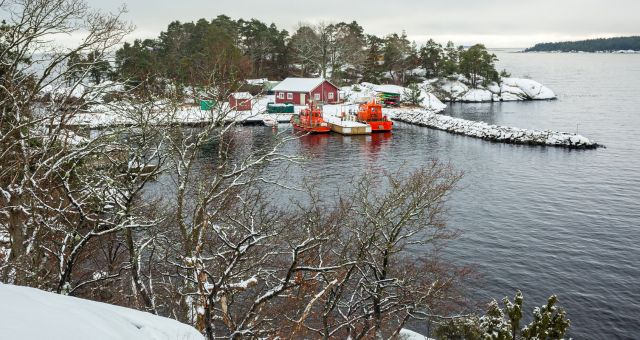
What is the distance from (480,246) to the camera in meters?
26.3

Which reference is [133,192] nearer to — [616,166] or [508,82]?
[616,166]

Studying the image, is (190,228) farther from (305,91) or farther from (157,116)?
(305,91)

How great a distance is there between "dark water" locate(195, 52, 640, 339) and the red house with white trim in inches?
724

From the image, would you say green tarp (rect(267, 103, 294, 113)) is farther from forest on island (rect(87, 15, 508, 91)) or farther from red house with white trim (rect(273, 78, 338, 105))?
forest on island (rect(87, 15, 508, 91))

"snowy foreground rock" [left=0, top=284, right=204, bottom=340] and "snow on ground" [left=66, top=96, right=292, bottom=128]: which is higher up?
"snow on ground" [left=66, top=96, right=292, bottom=128]

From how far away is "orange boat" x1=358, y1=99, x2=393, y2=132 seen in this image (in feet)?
209

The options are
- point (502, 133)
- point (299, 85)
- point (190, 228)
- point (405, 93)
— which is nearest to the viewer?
point (190, 228)

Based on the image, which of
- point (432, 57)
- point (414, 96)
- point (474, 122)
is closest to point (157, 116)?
point (474, 122)

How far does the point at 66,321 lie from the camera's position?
18.4ft

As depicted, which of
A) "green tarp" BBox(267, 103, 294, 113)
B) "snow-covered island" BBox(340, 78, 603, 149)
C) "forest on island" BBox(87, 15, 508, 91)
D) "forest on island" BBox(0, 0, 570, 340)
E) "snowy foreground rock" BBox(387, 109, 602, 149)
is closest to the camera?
"forest on island" BBox(0, 0, 570, 340)

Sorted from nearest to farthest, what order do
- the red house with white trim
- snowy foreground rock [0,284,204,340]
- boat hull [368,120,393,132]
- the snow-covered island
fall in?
snowy foreground rock [0,284,204,340]
the snow-covered island
boat hull [368,120,393,132]
the red house with white trim

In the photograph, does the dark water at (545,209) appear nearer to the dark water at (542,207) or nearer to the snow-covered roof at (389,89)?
the dark water at (542,207)

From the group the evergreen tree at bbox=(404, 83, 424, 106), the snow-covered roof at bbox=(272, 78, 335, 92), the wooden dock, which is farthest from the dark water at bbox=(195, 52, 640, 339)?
the evergreen tree at bbox=(404, 83, 424, 106)

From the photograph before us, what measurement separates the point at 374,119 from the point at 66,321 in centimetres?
6227
